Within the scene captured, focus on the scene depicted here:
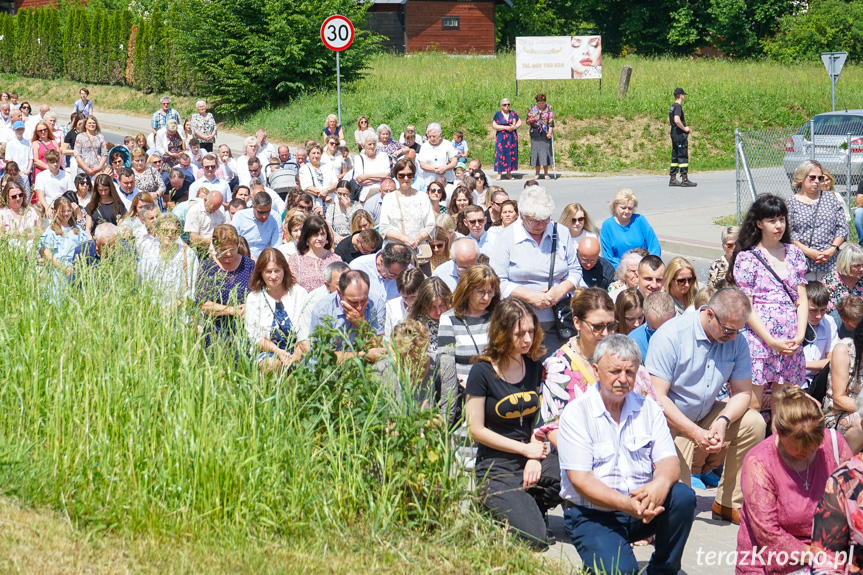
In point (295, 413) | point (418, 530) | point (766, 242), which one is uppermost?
point (766, 242)

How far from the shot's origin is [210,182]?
14.1 m

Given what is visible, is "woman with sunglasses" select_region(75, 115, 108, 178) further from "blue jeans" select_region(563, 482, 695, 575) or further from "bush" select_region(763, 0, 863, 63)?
"bush" select_region(763, 0, 863, 63)

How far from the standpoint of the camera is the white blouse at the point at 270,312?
7256 millimetres

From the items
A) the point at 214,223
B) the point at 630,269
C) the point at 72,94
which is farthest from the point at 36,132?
the point at 72,94

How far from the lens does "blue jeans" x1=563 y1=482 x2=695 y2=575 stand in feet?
17.2

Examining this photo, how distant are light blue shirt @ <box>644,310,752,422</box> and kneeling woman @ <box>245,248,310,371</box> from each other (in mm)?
2502

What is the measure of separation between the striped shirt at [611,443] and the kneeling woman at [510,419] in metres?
0.57

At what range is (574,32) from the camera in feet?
227

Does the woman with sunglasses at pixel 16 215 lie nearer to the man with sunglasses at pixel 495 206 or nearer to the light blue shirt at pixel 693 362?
the man with sunglasses at pixel 495 206

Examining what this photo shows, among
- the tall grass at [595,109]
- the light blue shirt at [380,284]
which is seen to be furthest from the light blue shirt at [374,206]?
the tall grass at [595,109]

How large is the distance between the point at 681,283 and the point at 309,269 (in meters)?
3.37

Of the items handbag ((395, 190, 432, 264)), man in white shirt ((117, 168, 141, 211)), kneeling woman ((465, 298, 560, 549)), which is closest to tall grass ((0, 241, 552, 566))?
kneeling woman ((465, 298, 560, 549))

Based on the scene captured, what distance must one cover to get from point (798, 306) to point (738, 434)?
1.37m

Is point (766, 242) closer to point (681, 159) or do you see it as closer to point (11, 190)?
point (11, 190)
